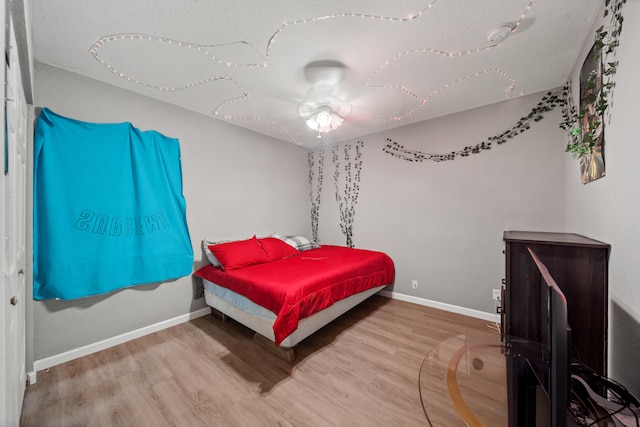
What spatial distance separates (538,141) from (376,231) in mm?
2084

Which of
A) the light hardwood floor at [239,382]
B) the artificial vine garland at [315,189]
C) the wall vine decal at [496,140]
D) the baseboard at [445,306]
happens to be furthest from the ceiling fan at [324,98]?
the baseboard at [445,306]

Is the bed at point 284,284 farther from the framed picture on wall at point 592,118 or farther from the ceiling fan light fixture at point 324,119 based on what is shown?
the framed picture on wall at point 592,118

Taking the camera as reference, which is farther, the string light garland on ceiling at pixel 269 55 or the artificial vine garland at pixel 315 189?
the artificial vine garland at pixel 315 189

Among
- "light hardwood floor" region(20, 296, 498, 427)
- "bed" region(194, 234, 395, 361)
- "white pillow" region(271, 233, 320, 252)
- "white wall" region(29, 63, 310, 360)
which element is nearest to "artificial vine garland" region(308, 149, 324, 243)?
"white wall" region(29, 63, 310, 360)

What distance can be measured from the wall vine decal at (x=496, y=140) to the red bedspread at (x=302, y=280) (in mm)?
1430

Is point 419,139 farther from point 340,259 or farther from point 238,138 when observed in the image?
point 238,138

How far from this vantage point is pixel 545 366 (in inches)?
34.3

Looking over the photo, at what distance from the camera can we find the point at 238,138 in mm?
3350

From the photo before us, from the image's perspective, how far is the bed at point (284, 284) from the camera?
201cm

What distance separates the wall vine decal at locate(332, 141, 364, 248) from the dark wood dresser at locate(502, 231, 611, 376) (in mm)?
2500

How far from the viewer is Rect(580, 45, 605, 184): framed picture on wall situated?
4.62ft

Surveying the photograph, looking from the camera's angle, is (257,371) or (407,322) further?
(407,322)

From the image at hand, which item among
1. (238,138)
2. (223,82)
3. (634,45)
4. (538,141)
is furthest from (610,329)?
(238,138)

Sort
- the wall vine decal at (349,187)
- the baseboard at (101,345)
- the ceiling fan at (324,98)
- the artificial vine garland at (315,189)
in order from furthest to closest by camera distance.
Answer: the artificial vine garland at (315,189)
the wall vine decal at (349,187)
the ceiling fan at (324,98)
the baseboard at (101,345)
